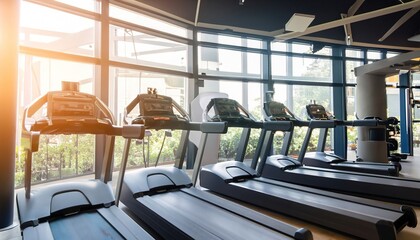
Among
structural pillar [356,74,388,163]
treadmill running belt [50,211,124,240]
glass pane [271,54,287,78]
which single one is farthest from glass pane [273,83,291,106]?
treadmill running belt [50,211,124,240]

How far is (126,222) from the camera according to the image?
2.37 metres

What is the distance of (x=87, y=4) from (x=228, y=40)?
3.00 m

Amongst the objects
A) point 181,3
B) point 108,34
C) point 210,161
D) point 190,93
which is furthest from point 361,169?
point 108,34

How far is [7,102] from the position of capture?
9.04 feet

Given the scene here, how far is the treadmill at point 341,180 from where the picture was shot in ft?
11.9

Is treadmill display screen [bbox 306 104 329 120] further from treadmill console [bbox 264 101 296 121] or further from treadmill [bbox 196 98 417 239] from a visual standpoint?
treadmill [bbox 196 98 417 239]

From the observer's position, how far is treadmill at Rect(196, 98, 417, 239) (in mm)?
2530

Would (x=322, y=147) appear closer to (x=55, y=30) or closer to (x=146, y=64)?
(x=146, y=64)

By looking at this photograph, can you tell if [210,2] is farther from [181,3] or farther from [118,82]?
Answer: [118,82]

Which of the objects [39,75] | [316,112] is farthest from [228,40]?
[39,75]

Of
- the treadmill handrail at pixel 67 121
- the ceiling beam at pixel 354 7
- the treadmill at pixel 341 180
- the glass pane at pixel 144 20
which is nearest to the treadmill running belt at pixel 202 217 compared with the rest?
the treadmill handrail at pixel 67 121

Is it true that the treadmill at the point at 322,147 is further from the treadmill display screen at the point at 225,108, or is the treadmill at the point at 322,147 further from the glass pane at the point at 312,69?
the glass pane at the point at 312,69

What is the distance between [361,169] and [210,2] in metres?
4.22

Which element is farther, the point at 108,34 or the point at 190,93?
the point at 190,93
